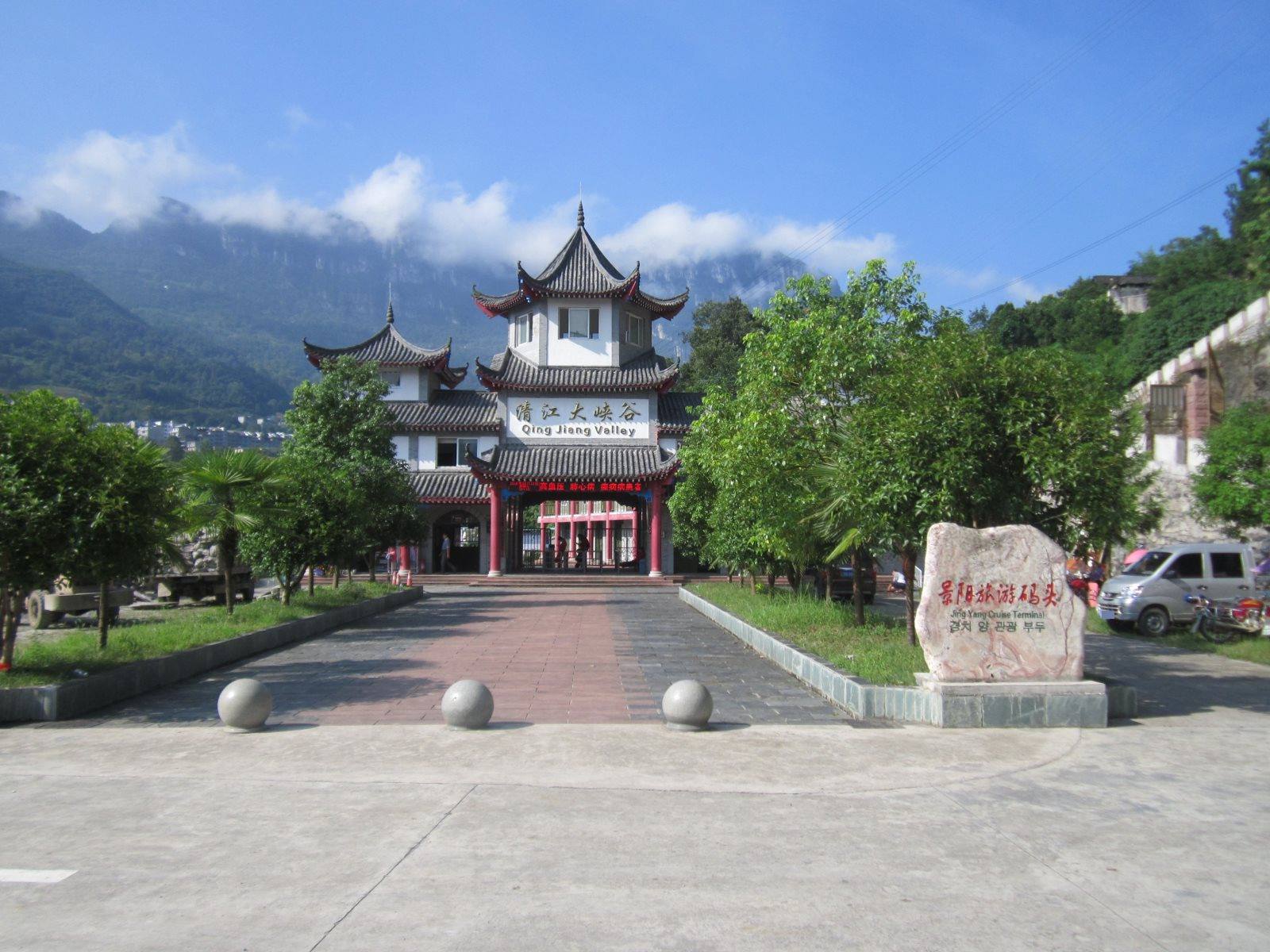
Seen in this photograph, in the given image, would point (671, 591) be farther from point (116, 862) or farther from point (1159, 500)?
point (116, 862)

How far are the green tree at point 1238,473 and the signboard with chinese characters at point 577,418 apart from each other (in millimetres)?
19643

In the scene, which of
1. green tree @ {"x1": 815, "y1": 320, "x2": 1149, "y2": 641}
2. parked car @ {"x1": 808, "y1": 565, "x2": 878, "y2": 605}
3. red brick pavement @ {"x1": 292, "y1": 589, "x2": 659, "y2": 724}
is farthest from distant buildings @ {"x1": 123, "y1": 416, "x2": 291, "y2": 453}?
green tree @ {"x1": 815, "y1": 320, "x2": 1149, "y2": 641}

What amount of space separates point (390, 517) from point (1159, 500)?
70.9ft

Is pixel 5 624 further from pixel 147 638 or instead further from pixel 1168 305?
pixel 1168 305

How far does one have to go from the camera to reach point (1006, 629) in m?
8.45

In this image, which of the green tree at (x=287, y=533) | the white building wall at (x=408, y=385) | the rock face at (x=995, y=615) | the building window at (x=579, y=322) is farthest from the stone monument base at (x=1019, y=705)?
the white building wall at (x=408, y=385)

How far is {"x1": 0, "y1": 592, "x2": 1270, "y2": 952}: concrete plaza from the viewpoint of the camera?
163 inches

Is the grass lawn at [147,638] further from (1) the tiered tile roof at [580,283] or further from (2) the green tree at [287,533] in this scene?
(1) the tiered tile roof at [580,283]

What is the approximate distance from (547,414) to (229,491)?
21234mm

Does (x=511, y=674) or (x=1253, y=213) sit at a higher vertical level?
(x=1253, y=213)

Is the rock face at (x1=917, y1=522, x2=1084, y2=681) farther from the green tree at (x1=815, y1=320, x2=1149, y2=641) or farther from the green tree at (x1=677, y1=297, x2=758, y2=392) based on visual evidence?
the green tree at (x1=677, y1=297, x2=758, y2=392)

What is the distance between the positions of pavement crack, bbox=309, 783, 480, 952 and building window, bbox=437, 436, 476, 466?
30996 millimetres

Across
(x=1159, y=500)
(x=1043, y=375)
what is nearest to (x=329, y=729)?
(x=1043, y=375)

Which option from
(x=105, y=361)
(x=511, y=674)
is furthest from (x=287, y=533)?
(x=105, y=361)
